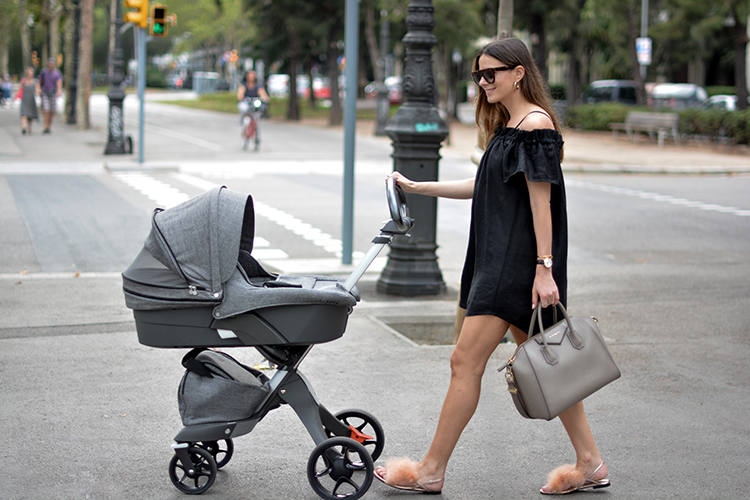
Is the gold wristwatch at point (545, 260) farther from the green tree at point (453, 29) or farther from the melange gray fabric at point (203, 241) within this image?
the green tree at point (453, 29)

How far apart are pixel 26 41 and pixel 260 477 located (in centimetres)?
6117

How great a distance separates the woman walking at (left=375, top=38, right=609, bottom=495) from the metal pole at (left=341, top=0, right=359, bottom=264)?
4.73 metres

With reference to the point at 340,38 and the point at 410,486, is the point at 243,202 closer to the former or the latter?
the point at 410,486

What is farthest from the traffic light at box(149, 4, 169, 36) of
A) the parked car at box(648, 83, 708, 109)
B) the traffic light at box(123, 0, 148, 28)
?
the parked car at box(648, 83, 708, 109)

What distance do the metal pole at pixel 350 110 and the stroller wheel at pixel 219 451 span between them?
4773mm

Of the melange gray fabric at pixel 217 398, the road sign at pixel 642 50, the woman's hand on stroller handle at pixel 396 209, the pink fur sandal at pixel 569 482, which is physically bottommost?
the pink fur sandal at pixel 569 482

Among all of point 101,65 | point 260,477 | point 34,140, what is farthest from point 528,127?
point 101,65

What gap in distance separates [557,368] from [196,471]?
5.05 feet

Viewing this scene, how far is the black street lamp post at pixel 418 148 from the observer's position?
292 inches

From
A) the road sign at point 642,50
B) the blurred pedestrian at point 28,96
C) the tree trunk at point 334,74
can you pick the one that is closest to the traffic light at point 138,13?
the blurred pedestrian at point 28,96

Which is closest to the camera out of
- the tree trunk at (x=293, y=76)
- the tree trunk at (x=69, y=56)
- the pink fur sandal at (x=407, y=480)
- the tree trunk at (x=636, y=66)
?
the pink fur sandal at (x=407, y=480)

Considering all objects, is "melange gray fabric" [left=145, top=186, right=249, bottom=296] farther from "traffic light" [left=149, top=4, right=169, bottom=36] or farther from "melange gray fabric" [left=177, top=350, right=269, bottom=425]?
"traffic light" [left=149, top=4, right=169, bottom=36]

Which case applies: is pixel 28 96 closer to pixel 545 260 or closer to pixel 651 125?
pixel 651 125

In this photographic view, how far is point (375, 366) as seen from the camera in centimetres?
556
